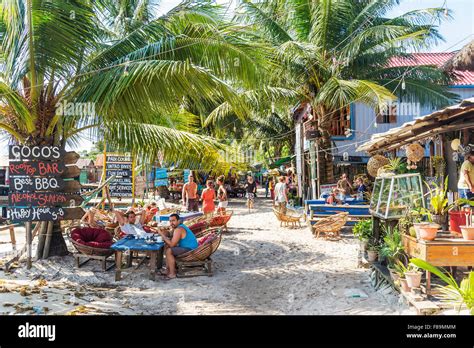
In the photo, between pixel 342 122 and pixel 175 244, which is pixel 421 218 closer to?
pixel 175 244

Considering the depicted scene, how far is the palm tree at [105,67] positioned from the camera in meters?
6.88

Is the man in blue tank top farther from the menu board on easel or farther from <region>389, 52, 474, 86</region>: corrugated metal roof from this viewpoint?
<region>389, 52, 474, 86</region>: corrugated metal roof

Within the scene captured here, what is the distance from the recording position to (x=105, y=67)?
294 inches

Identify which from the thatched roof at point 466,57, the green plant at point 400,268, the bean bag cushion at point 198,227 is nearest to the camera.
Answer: the green plant at point 400,268

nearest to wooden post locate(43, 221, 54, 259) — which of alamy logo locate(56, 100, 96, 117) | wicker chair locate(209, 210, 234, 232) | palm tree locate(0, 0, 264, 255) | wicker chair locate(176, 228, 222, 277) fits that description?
palm tree locate(0, 0, 264, 255)

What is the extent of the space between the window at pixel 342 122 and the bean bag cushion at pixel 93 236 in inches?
494

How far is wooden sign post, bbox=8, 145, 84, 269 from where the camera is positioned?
7562mm

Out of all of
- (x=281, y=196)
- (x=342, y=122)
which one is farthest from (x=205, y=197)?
(x=342, y=122)

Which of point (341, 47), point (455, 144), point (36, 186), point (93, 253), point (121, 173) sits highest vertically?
point (341, 47)

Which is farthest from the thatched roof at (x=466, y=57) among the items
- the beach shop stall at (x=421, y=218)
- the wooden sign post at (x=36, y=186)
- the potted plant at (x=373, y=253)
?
the wooden sign post at (x=36, y=186)

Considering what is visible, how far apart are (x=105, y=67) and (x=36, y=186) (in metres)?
2.58

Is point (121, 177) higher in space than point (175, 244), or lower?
higher
